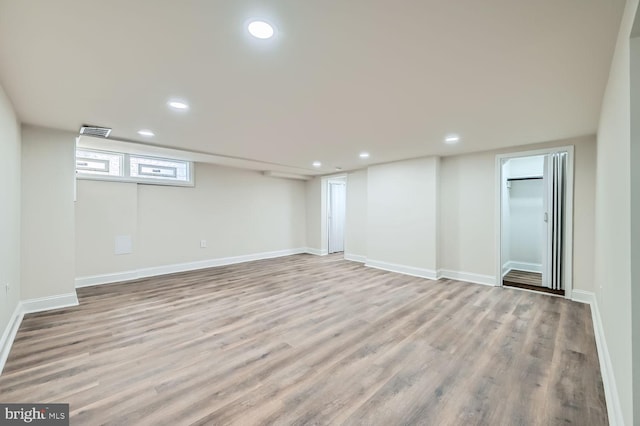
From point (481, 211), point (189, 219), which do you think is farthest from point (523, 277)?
point (189, 219)

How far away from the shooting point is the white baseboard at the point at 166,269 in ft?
14.5

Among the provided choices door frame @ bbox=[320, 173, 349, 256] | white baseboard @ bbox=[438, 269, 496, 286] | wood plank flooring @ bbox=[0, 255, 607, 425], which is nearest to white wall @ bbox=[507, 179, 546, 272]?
white baseboard @ bbox=[438, 269, 496, 286]

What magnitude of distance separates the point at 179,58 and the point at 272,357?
2.42 meters

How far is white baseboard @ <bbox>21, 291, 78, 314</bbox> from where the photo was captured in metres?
3.21

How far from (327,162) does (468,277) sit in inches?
136

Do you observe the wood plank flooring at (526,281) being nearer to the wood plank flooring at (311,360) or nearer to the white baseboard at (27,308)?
Answer: the wood plank flooring at (311,360)

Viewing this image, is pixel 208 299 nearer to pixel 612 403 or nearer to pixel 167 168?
pixel 167 168

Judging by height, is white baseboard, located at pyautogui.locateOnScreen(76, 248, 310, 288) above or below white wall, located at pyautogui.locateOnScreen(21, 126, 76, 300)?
below

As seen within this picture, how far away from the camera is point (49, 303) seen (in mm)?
3342

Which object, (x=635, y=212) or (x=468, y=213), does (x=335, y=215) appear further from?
(x=635, y=212)

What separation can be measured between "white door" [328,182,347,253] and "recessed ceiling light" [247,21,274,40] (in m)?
6.27

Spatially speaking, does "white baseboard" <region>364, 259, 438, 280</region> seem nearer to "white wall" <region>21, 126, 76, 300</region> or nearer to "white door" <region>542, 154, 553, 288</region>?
"white door" <region>542, 154, 553, 288</region>

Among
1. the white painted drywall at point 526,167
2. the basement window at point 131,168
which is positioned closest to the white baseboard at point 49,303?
the basement window at point 131,168

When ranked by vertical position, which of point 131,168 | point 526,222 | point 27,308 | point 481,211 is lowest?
point 27,308
